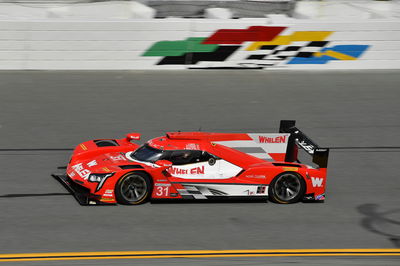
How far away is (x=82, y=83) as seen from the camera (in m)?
18.3

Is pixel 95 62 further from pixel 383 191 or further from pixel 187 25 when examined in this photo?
pixel 383 191

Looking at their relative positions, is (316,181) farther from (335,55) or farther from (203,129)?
(335,55)

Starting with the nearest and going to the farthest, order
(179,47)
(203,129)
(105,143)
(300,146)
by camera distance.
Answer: (300,146)
(105,143)
(203,129)
(179,47)

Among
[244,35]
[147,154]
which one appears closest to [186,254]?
[147,154]

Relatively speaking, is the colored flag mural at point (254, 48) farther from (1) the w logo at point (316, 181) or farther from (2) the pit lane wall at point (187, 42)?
(1) the w logo at point (316, 181)

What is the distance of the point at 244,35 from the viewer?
19.1 meters

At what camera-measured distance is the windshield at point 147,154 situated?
35.5 feet

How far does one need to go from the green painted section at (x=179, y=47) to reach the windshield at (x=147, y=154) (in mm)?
8181

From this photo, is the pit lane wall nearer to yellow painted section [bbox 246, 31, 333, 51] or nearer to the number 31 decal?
yellow painted section [bbox 246, 31, 333, 51]

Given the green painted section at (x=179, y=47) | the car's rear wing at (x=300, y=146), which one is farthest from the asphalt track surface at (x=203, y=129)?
the car's rear wing at (x=300, y=146)

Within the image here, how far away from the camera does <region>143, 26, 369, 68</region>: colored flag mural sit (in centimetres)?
1908

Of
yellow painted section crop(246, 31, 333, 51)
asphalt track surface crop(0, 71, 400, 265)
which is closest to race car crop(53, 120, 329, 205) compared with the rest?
asphalt track surface crop(0, 71, 400, 265)

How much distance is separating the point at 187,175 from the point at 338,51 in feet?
34.2

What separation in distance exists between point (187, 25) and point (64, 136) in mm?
5888
